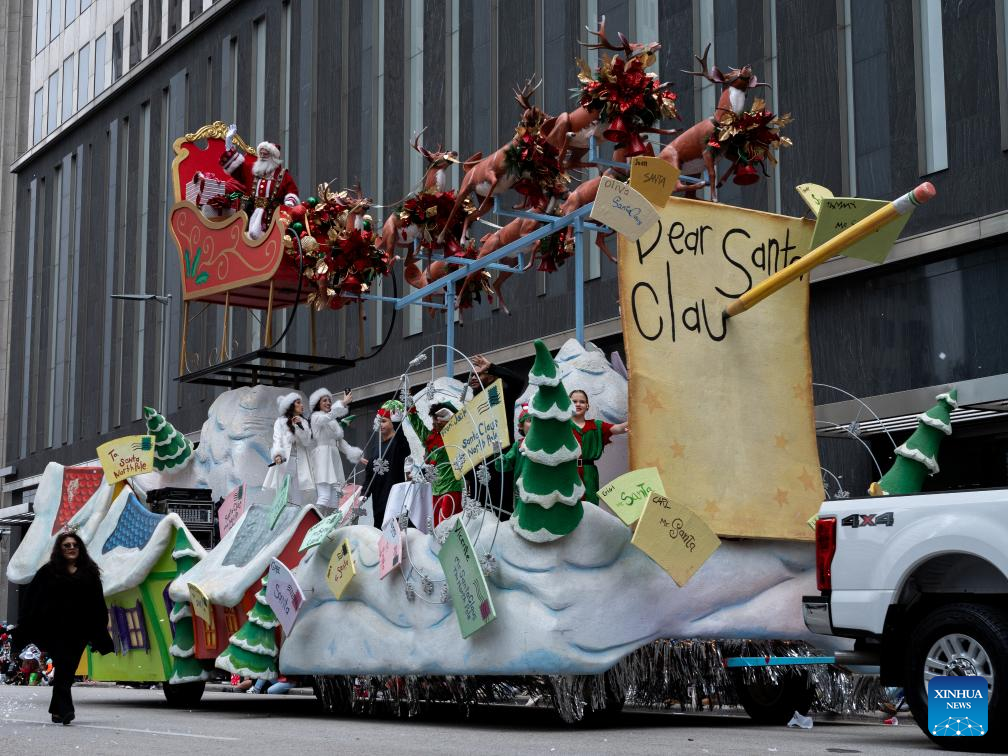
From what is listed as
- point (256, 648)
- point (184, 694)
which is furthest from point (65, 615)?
point (184, 694)

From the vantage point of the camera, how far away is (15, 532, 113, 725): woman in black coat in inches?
466

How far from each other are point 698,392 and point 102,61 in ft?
126

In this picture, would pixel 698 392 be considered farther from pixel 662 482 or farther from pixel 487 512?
pixel 487 512

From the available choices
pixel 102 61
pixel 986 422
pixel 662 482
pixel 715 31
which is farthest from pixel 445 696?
pixel 102 61

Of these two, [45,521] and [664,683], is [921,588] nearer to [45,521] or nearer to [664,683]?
[664,683]

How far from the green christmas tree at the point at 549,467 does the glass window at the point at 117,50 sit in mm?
37112

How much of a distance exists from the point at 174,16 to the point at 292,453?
29.2m

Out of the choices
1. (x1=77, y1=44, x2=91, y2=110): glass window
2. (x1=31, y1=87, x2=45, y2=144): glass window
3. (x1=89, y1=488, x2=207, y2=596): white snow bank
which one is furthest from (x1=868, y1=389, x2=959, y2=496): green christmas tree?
(x1=31, y1=87, x2=45, y2=144): glass window

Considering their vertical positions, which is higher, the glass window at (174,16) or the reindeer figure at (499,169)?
the glass window at (174,16)

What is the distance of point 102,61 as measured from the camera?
45.6 meters

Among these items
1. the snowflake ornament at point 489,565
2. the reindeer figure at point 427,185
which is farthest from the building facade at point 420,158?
the snowflake ornament at point 489,565

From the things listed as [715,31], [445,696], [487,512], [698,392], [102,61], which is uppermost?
[102,61]

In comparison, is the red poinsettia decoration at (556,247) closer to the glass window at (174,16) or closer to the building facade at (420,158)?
the building facade at (420,158)

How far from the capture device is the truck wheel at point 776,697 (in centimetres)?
1140
